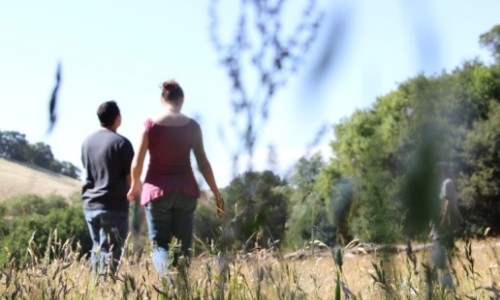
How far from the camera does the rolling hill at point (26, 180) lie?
69 centimetres

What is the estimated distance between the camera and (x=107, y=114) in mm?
3994

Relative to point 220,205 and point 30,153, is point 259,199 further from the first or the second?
point 30,153

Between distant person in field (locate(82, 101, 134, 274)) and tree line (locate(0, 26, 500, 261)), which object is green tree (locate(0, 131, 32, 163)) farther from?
distant person in field (locate(82, 101, 134, 274))

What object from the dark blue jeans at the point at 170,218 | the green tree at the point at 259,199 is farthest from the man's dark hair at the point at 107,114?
the green tree at the point at 259,199

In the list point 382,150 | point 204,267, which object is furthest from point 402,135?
point 204,267

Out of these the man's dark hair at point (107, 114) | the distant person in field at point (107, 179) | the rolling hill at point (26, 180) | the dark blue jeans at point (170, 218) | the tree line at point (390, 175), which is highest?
the man's dark hair at point (107, 114)

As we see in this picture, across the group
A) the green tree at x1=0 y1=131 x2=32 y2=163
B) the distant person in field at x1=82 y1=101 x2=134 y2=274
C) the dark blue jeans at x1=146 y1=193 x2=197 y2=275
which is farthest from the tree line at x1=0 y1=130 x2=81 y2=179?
the distant person in field at x1=82 y1=101 x2=134 y2=274

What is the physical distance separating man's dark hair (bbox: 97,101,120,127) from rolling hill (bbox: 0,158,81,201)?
9.19 ft

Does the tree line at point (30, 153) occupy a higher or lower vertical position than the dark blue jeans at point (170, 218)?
lower

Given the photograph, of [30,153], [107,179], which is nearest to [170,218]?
[107,179]

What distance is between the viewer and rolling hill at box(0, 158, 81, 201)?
69 centimetres

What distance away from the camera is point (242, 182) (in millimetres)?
584

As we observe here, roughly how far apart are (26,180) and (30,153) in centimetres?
24

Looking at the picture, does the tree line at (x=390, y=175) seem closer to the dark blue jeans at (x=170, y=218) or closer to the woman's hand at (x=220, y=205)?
the woman's hand at (x=220, y=205)
